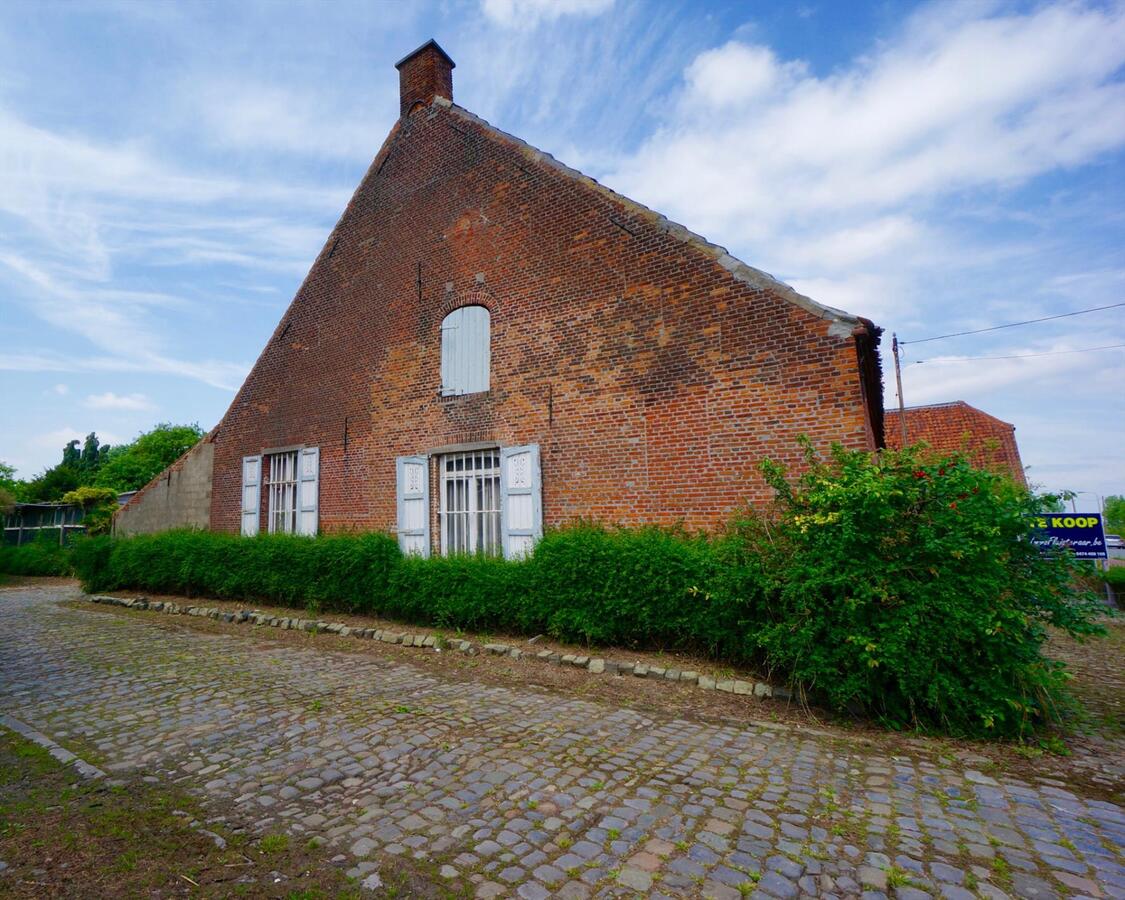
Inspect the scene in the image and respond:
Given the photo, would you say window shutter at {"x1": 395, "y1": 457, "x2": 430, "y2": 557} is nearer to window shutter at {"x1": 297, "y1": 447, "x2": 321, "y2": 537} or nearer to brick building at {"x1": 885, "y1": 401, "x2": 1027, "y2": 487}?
window shutter at {"x1": 297, "y1": 447, "x2": 321, "y2": 537}

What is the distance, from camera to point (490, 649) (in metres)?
7.29

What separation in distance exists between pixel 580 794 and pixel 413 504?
734 cm

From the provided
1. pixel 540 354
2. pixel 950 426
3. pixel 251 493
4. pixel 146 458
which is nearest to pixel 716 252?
pixel 540 354

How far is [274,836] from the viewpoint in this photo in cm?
314

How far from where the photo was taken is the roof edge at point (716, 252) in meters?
6.94

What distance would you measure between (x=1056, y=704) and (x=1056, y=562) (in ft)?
4.37

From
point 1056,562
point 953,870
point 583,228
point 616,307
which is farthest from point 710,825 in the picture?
point 583,228

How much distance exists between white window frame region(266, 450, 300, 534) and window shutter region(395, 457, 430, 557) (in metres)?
3.04

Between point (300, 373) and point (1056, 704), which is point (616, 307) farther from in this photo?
point (300, 373)

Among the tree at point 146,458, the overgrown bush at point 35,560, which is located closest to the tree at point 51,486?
the tree at point 146,458

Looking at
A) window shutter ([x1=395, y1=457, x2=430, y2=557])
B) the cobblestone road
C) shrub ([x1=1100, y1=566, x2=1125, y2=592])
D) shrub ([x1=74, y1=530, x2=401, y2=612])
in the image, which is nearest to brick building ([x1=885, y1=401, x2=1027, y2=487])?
shrub ([x1=1100, y1=566, x2=1125, y2=592])

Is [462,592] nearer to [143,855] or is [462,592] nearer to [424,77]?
[143,855]

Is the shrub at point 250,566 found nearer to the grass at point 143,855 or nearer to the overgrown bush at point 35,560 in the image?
the grass at point 143,855

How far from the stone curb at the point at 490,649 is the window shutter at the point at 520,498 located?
1793mm
